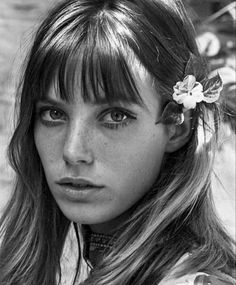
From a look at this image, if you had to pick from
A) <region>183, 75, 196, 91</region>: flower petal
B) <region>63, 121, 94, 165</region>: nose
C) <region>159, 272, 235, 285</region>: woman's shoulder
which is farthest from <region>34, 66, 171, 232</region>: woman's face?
<region>159, 272, 235, 285</region>: woman's shoulder

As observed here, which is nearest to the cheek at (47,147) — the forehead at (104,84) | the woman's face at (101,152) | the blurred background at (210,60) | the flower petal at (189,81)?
the woman's face at (101,152)

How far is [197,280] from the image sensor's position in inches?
77.0

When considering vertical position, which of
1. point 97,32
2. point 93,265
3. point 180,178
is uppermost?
point 97,32

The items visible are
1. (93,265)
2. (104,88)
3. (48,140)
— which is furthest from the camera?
(93,265)

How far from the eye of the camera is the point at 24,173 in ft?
7.66

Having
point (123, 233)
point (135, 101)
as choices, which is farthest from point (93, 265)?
point (135, 101)

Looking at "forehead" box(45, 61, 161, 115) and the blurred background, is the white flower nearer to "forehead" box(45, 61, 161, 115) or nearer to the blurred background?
"forehead" box(45, 61, 161, 115)

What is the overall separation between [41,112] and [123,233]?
363 mm

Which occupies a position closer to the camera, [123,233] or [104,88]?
[104,88]

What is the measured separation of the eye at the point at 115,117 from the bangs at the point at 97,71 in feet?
0.09

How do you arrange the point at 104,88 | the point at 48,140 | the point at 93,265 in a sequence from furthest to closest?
the point at 93,265, the point at 48,140, the point at 104,88

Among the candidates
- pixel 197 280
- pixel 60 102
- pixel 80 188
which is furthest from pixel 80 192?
pixel 197 280

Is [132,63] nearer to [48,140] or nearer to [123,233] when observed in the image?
[48,140]

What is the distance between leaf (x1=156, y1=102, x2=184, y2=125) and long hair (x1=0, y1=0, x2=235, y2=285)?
0.02m
